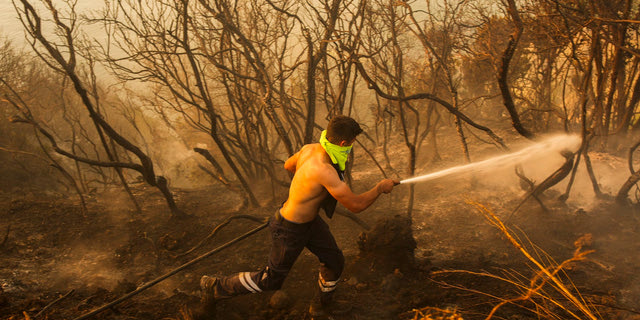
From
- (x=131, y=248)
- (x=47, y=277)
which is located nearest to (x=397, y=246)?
(x=131, y=248)

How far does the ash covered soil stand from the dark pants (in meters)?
0.30

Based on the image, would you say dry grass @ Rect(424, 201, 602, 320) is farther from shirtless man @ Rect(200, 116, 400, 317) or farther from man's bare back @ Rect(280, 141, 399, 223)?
shirtless man @ Rect(200, 116, 400, 317)

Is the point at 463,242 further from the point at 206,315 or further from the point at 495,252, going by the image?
the point at 206,315

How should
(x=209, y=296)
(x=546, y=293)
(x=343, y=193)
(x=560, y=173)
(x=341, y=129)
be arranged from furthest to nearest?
(x=560, y=173) < (x=209, y=296) < (x=341, y=129) < (x=343, y=193) < (x=546, y=293)

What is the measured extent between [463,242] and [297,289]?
2.22 meters

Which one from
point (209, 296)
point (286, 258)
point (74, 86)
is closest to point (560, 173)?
point (286, 258)

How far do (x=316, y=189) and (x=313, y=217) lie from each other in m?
0.30

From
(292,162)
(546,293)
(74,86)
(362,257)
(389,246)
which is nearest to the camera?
(546,293)

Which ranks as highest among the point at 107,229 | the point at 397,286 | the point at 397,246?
the point at 107,229

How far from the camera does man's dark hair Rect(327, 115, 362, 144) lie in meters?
2.64

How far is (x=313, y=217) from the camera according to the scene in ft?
9.46

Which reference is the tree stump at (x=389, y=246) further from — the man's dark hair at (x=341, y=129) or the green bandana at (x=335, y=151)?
the man's dark hair at (x=341, y=129)

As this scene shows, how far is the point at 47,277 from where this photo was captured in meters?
3.85

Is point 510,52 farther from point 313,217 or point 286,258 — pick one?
point 286,258
